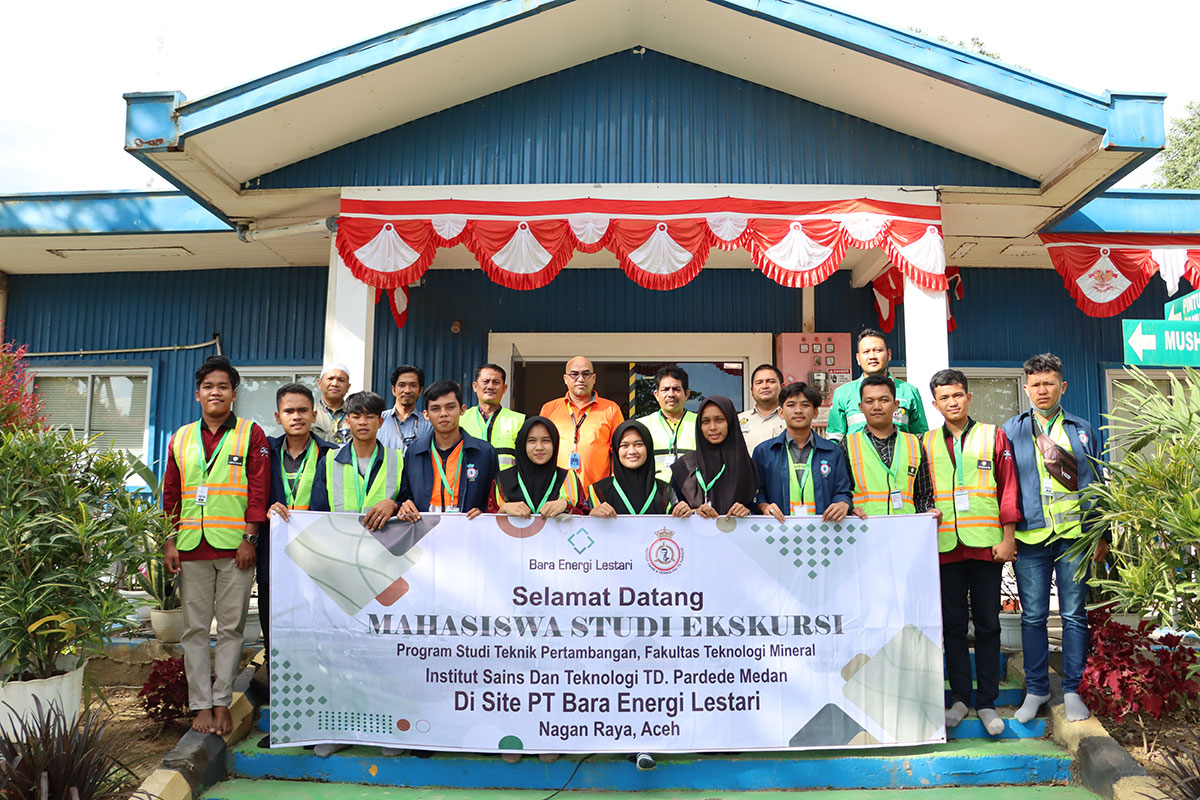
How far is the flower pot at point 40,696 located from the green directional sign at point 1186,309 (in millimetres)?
6146

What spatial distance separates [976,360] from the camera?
332 inches

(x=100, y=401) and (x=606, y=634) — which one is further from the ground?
(x=100, y=401)

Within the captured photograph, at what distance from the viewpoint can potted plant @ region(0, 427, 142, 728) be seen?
3.83m

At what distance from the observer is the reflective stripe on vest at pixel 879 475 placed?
454 cm

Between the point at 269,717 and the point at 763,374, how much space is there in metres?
3.49

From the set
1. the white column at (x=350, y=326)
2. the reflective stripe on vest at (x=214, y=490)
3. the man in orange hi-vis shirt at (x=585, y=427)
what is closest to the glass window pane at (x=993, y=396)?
the man in orange hi-vis shirt at (x=585, y=427)

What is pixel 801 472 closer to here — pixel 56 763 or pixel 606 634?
pixel 606 634

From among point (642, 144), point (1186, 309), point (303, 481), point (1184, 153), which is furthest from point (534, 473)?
point (1184, 153)

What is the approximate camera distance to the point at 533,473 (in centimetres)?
450

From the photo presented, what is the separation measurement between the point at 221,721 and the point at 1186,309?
228 inches

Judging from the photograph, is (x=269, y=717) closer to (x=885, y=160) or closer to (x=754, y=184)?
(x=754, y=184)

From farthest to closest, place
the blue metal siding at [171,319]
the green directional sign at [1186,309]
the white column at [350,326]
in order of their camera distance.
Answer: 1. the blue metal siding at [171,319]
2. the white column at [350,326]
3. the green directional sign at [1186,309]

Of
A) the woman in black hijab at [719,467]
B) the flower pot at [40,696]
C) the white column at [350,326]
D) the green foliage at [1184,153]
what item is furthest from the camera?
the green foliage at [1184,153]

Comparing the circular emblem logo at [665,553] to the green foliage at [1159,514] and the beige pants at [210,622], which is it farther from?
the beige pants at [210,622]
